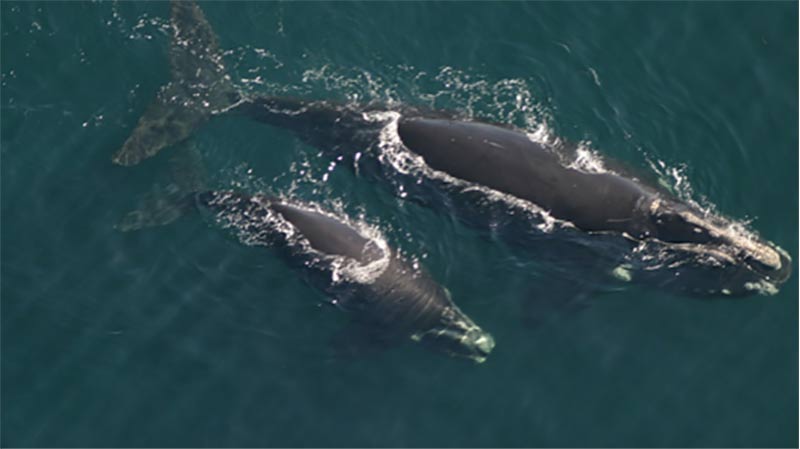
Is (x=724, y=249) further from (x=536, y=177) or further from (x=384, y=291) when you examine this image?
(x=384, y=291)

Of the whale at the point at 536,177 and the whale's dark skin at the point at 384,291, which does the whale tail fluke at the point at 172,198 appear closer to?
the whale at the point at 536,177

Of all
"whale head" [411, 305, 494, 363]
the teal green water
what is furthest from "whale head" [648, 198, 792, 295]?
"whale head" [411, 305, 494, 363]

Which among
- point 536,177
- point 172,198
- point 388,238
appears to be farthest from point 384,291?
point 172,198

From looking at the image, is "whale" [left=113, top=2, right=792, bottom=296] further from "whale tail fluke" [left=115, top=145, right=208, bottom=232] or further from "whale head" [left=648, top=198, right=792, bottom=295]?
"whale tail fluke" [left=115, top=145, right=208, bottom=232]

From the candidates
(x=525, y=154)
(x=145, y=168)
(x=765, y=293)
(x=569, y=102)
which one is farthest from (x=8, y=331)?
(x=765, y=293)

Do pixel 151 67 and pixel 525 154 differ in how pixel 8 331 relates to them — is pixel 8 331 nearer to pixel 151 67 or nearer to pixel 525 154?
pixel 151 67

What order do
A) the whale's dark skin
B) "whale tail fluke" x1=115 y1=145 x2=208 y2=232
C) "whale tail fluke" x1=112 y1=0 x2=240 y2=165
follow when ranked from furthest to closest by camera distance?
"whale tail fluke" x1=112 y1=0 x2=240 y2=165, "whale tail fluke" x1=115 y1=145 x2=208 y2=232, the whale's dark skin

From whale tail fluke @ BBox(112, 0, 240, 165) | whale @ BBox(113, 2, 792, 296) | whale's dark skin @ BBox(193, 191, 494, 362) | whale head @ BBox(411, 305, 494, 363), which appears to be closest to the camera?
whale head @ BBox(411, 305, 494, 363)
